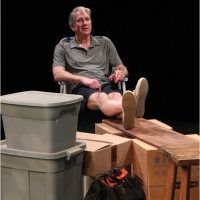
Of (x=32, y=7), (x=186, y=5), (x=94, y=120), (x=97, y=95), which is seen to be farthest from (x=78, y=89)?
(x=32, y=7)

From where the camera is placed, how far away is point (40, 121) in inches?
118

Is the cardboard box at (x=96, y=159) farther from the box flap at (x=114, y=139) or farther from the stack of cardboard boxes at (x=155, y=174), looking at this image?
the stack of cardboard boxes at (x=155, y=174)

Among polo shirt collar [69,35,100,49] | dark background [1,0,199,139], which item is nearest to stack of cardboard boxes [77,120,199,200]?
polo shirt collar [69,35,100,49]

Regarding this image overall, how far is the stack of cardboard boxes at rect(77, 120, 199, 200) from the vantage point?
3.22 m

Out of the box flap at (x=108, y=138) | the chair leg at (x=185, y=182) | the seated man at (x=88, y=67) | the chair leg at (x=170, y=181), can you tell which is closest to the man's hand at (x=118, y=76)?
the seated man at (x=88, y=67)

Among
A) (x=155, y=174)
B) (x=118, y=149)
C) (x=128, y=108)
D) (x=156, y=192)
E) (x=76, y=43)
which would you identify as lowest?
(x=156, y=192)

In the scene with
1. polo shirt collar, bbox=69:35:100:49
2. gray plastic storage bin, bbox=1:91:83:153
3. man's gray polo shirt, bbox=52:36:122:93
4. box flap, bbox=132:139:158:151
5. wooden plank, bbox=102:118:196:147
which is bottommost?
box flap, bbox=132:139:158:151

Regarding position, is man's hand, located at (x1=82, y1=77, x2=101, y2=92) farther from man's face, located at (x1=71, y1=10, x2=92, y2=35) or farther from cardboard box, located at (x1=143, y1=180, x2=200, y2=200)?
cardboard box, located at (x1=143, y1=180, x2=200, y2=200)

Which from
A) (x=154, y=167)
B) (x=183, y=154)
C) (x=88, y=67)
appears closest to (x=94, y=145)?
(x=154, y=167)

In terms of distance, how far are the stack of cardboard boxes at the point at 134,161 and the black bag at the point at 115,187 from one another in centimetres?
9

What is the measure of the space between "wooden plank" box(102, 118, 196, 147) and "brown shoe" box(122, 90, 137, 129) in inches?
2.1

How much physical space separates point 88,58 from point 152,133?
1.19 metres

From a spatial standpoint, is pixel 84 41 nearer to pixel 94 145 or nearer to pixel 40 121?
pixel 94 145

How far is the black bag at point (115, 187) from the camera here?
308 centimetres
